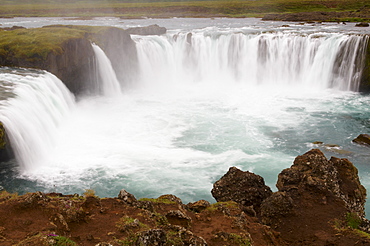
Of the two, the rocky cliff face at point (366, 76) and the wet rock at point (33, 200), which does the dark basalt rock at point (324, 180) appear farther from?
the rocky cliff face at point (366, 76)

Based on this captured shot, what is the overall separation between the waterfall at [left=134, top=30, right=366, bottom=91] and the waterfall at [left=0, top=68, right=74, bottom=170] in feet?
53.0

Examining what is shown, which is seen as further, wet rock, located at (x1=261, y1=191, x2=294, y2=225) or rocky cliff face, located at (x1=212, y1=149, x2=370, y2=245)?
wet rock, located at (x1=261, y1=191, x2=294, y2=225)

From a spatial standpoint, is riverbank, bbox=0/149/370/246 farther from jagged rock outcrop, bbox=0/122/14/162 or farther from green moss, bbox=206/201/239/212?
jagged rock outcrop, bbox=0/122/14/162

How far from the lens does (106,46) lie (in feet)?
127

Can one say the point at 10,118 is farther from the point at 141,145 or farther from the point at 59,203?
the point at 59,203

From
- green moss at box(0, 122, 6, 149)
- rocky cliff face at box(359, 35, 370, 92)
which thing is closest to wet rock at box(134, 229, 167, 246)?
green moss at box(0, 122, 6, 149)

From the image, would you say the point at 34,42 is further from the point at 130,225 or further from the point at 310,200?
the point at 310,200

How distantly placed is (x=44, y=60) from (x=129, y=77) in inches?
468

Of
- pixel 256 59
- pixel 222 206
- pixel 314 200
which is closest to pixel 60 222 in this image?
pixel 222 206

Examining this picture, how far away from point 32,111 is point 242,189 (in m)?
14.7

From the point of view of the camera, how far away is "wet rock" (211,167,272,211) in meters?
13.1

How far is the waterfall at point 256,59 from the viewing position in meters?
39.4

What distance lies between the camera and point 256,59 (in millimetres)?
45281

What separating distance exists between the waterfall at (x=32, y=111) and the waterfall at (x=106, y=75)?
22.7ft
